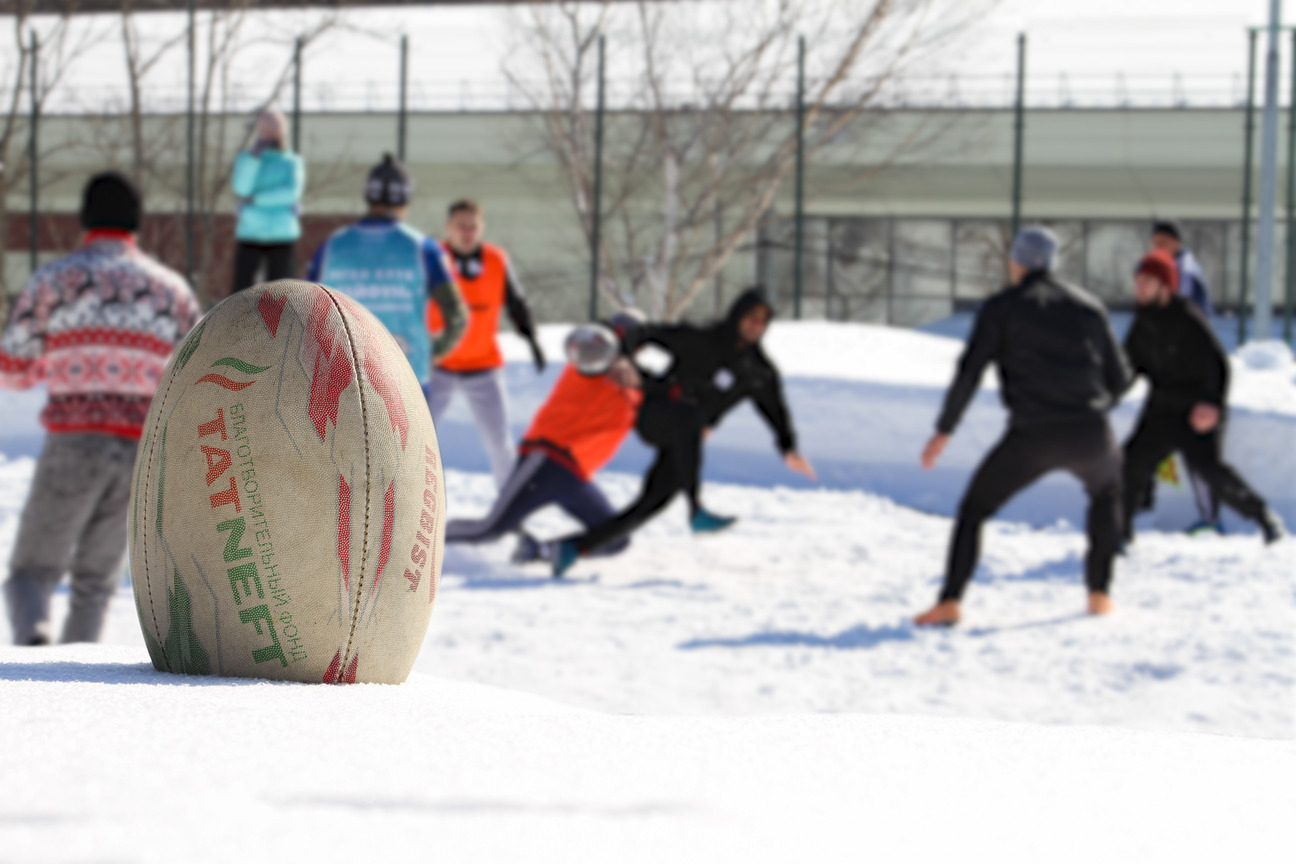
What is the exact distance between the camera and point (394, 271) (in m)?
6.02

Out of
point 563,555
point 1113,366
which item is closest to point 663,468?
point 563,555

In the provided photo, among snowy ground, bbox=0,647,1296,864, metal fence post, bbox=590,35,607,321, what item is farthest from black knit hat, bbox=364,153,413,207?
metal fence post, bbox=590,35,607,321

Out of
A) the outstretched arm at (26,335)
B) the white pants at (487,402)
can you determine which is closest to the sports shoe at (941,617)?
the white pants at (487,402)

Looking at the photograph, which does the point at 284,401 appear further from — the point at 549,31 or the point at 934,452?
the point at 549,31

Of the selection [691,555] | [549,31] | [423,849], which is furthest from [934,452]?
[549,31]

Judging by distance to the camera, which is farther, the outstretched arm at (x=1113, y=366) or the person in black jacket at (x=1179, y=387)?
the person in black jacket at (x=1179, y=387)

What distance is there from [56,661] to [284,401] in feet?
2.43

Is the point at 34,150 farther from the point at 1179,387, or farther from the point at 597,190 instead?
the point at 1179,387

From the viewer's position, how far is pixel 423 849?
46.3 inches

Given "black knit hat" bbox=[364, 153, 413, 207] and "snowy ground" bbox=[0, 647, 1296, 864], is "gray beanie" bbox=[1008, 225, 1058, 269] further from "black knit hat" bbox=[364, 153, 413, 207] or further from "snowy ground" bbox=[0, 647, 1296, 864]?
"snowy ground" bbox=[0, 647, 1296, 864]

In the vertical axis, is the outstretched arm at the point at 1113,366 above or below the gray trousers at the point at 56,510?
above

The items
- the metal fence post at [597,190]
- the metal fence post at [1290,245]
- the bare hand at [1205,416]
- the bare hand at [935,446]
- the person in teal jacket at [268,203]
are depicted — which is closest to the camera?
the bare hand at [935,446]

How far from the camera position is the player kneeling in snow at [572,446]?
6.57m

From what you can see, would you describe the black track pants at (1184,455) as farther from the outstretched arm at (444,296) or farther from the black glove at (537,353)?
the outstretched arm at (444,296)
